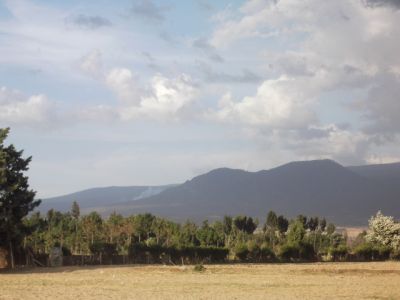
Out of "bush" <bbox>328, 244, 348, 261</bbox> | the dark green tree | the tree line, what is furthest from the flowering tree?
the dark green tree

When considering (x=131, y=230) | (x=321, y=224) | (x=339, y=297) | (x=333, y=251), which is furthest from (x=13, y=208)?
(x=321, y=224)

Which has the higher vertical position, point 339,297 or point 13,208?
point 13,208

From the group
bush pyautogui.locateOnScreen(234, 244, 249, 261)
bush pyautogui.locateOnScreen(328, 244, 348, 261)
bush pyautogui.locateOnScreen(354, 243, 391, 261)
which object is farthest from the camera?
bush pyautogui.locateOnScreen(354, 243, 391, 261)

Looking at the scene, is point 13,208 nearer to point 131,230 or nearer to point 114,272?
point 114,272

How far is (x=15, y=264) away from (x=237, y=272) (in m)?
17.7

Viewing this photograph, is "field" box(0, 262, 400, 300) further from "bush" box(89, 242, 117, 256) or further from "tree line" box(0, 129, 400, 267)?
"bush" box(89, 242, 117, 256)

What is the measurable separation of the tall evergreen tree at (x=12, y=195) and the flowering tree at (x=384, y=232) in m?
46.8

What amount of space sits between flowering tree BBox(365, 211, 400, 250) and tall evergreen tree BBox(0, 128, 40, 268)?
154 ft

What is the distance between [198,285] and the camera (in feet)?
108

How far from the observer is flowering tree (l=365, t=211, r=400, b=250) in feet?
246

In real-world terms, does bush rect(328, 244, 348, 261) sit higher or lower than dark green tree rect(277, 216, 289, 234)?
lower

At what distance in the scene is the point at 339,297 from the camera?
92.2ft

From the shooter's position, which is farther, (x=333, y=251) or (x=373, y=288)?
(x=333, y=251)

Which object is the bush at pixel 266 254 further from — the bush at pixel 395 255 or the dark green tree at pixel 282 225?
the dark green tree at pixel 282 225
